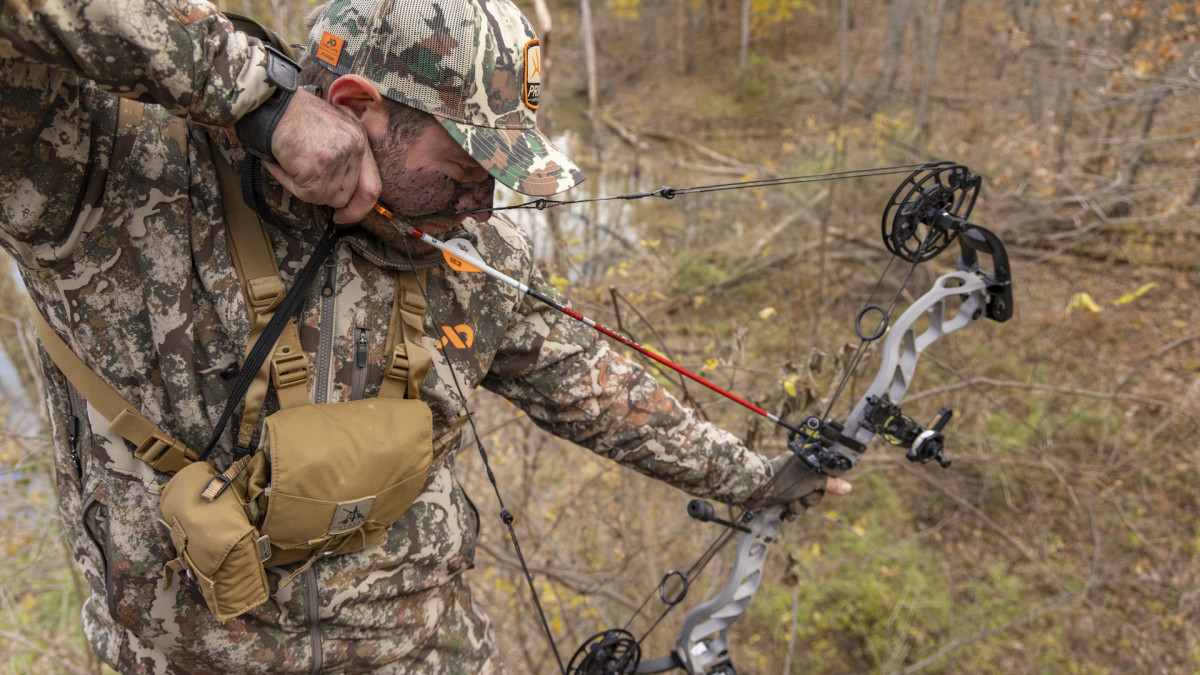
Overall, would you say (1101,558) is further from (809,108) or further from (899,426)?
(809,108)

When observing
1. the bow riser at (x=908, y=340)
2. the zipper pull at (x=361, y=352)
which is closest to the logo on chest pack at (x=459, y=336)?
the zipper pull at (x=361, y=352)

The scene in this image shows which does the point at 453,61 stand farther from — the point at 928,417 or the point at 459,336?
the point at 928,417

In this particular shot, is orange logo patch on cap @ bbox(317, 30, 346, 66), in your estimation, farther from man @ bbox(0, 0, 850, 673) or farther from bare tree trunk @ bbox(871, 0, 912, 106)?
bare tree trunk @ bbox(871, 0, 912, 106)


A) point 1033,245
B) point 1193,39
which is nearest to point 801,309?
point 1033,245

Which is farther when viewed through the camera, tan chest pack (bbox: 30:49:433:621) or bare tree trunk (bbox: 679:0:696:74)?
bare tree trunk (bbox: 679:0:696:74)

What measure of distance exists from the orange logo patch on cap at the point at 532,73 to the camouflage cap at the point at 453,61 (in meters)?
0.02

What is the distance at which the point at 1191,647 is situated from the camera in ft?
17.1

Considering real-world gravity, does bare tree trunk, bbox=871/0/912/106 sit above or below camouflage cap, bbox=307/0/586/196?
below

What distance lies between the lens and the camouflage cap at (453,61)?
145 centimetres

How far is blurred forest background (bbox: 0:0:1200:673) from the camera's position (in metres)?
4.87

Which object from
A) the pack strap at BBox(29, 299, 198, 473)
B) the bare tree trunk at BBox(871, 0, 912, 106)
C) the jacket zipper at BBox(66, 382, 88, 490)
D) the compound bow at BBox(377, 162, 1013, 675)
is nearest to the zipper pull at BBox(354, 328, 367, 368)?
the pack strap at BBox(29, 299, 198, 473)

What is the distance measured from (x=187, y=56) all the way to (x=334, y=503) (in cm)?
88

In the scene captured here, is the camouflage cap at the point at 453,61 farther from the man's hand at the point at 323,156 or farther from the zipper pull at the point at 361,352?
the zipper pull at the point at 361,352

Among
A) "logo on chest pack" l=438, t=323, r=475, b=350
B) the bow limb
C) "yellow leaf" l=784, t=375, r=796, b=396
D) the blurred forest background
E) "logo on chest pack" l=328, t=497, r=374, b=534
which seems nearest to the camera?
"logo on chest pack" l=328, t=497, r=374, b=534
